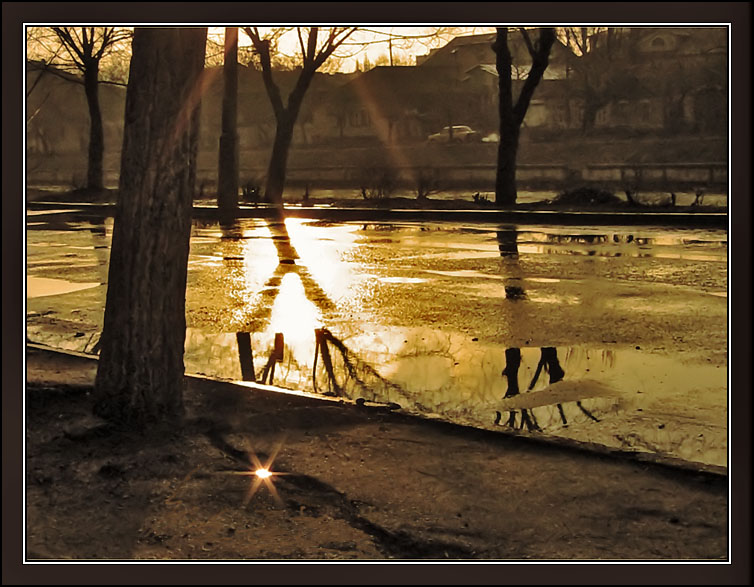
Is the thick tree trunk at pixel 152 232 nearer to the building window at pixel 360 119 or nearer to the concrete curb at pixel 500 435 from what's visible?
the concrete curb at pixel 500 435

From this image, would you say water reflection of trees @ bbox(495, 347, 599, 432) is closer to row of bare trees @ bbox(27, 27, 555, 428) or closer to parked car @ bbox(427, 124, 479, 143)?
row of bare trees @ bbox(27, 27, 555, 428)

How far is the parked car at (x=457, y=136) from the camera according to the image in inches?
2119

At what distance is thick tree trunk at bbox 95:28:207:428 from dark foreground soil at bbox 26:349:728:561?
0.24m

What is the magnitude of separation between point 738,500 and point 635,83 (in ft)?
165

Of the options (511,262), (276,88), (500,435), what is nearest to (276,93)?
(276,88)

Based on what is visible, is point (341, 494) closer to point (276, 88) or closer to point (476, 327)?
point (476, 327)

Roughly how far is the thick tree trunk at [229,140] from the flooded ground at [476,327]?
8222mm

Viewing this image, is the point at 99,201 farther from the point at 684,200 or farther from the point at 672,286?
the point at 672,286

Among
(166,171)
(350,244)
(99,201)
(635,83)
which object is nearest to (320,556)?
(166,171)

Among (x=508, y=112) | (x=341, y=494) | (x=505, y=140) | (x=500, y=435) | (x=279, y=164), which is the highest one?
(x=508, y=112)

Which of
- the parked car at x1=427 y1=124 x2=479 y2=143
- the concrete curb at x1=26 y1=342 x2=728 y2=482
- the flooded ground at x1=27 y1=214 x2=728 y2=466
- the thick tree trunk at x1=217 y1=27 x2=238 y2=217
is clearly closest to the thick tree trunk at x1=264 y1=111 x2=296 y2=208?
the thick tree trunk at x1=217 y1=27 x2=238 y2=217

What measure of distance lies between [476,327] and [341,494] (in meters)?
3.97

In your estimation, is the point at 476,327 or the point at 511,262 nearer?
the point at 476,327

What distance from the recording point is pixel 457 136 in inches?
2120
